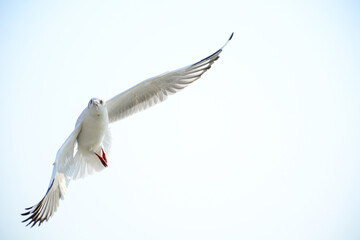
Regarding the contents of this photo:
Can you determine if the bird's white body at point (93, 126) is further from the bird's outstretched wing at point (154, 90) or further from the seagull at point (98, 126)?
the bird's outstretched wing at point (154, 90)

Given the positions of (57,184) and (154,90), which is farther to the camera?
(154,90)

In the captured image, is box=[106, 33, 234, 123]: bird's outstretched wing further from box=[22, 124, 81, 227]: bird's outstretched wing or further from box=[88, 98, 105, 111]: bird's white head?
box=[22, 124, 81, 227]: bird's outstretched wing

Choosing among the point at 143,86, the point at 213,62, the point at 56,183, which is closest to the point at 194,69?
the point at 213,62

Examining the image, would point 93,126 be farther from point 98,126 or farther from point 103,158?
point 103,158

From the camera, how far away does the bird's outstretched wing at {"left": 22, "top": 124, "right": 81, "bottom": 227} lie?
6.30 meters

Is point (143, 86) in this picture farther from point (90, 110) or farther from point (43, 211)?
point (43, 211)

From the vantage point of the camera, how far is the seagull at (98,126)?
662cm

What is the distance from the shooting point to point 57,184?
21.7 ft

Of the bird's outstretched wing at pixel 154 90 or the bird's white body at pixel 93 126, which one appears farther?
the bird's outstretched wing at pixel 154 90

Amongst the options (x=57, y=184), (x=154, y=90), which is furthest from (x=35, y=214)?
(x=154, y=90)

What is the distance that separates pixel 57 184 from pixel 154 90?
2.13 m

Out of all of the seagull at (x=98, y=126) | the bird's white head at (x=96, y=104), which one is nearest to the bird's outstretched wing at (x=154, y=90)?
the seagull at (x=98, y=126)

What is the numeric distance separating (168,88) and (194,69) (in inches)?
21.0

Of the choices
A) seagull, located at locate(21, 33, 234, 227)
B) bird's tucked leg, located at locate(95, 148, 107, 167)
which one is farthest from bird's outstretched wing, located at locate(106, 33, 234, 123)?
bird's tucked leg, located at locate(95, 148, 107, 167)
